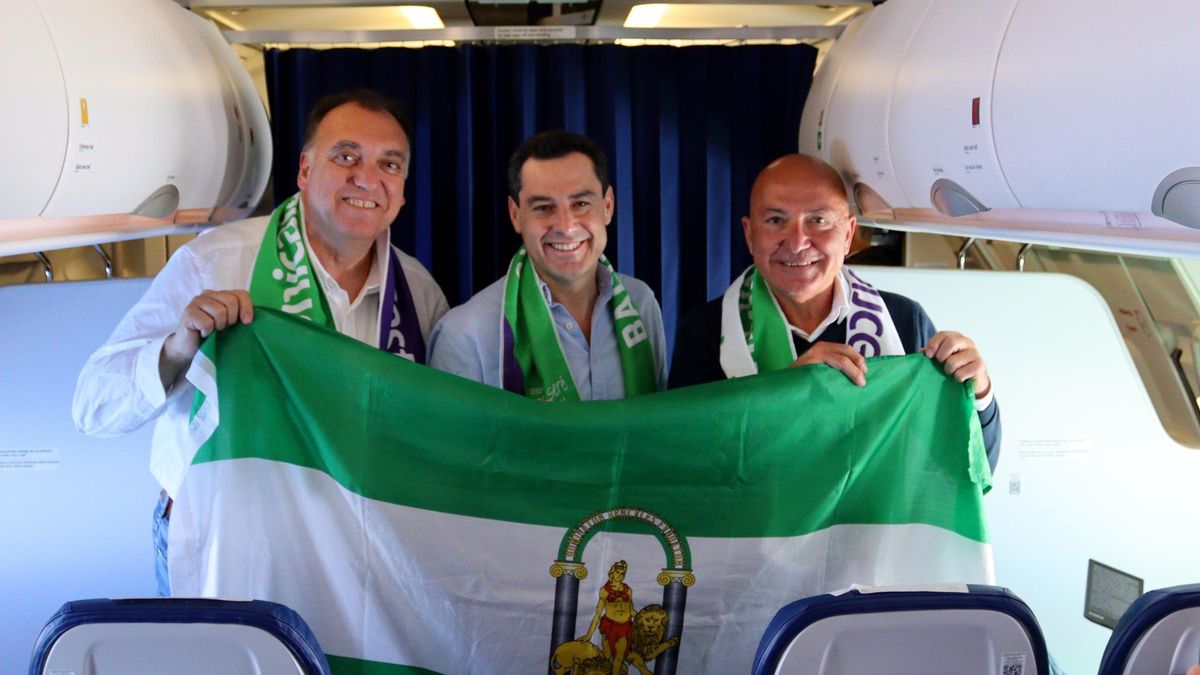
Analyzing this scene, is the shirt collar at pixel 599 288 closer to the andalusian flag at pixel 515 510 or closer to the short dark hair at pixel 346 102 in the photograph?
the andalusian flag at pixel 515 510

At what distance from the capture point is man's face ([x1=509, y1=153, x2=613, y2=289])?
3354 mm

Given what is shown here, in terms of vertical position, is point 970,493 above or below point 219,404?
below

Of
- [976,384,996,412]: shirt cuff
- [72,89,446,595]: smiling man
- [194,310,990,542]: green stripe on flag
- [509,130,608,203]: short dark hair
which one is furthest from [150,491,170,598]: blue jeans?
[976,384,996,412]: shirt cuff

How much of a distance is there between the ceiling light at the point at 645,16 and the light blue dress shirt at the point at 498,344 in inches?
76.7

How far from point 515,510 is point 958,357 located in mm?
1325

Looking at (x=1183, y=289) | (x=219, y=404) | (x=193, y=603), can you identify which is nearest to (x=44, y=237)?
(x=219, y=404)

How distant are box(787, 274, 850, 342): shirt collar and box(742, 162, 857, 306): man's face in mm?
74

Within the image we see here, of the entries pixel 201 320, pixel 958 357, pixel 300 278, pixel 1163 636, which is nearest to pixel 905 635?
pixel 1163 636

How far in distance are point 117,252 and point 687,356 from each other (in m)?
4.12

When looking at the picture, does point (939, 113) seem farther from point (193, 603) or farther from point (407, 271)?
point (193, 603)

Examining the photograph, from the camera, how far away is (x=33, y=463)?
4.45 m

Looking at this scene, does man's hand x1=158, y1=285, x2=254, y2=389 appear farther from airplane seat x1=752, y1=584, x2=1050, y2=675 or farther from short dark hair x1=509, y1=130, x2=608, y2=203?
airplane seat x1=752, y1=584, x2=1050, y2=675

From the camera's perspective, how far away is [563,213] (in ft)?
11.0

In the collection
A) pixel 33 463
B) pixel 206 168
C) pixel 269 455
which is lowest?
pixel 33 463
